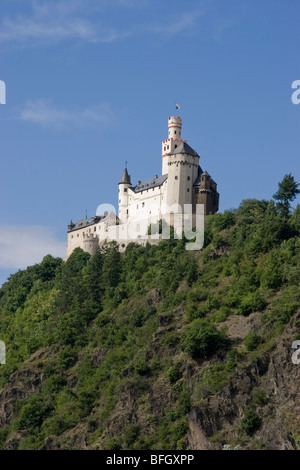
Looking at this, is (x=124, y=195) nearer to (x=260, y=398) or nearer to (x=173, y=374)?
(x=173, y=374)

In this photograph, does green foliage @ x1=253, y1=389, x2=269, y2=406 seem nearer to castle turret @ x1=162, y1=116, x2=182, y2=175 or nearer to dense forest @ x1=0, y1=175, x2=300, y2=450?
dense forest @ x1=0, y1=175, x2=300, y2=450

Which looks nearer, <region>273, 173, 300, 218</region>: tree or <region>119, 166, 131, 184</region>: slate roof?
<region>273, 173, 300, 218</region>: tree

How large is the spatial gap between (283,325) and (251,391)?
7.61m

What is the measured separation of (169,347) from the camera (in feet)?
347

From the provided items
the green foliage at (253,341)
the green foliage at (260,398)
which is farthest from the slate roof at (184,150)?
the green foliage at (260,398)

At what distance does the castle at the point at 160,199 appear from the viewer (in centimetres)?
13362

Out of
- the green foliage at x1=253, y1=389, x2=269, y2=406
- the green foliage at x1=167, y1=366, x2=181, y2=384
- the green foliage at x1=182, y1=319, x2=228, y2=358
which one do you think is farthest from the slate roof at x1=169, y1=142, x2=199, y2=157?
the green foliage at x1=253, y1=389, x2=269, y2=406

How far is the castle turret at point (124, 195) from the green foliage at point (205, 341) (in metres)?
43.2

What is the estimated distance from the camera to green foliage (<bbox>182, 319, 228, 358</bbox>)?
10112 centimetres

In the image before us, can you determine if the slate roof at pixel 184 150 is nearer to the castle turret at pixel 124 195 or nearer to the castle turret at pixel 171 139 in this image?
the castle turret at pixel 171 139

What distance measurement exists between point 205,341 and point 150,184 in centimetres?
4385

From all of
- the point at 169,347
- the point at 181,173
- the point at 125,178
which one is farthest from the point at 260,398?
the point at 125,178

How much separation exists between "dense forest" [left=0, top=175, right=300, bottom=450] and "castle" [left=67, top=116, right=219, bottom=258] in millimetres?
4446
